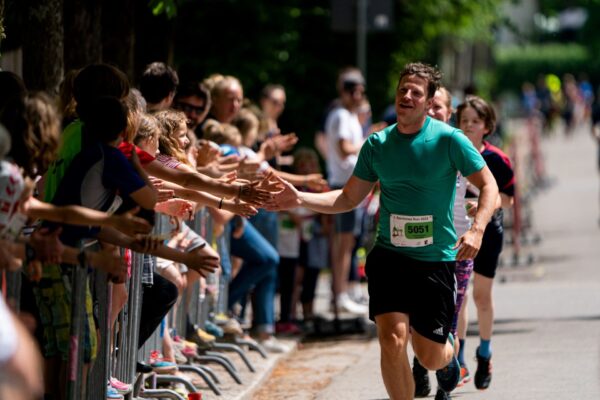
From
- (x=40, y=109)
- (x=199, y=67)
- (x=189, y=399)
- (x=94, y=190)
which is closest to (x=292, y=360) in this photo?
(x=189, y=399)

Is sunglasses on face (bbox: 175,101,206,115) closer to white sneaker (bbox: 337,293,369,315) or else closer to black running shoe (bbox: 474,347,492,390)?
black running shoe (bbox: 474,347,492,390)

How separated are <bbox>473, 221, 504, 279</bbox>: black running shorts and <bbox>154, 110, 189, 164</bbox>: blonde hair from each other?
2.14 m

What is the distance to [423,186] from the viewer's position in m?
7.87

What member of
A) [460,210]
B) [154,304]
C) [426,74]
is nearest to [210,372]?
[154,304]

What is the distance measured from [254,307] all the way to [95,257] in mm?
5650

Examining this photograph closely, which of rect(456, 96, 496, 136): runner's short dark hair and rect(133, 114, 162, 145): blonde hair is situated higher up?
rect(456, 96, 496, 136): runner's short dark hair

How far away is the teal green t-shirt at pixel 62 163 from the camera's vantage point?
7.09 meters

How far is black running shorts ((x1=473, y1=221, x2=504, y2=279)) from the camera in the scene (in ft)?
32.5

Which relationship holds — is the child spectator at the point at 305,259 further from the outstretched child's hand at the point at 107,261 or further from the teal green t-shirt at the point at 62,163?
the outstretched child's hand at the point at 107,261

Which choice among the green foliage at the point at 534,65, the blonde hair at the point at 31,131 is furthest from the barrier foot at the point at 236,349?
the green foliage at the point at 534,65

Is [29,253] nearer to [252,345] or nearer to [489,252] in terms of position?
[489,252]

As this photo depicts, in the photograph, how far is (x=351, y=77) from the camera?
576 inches

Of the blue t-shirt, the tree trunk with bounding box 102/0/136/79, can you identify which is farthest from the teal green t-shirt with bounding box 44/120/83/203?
the tree trunk with bounding box 102/0/136/79

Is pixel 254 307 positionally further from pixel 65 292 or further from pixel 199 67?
pixel 199 67
